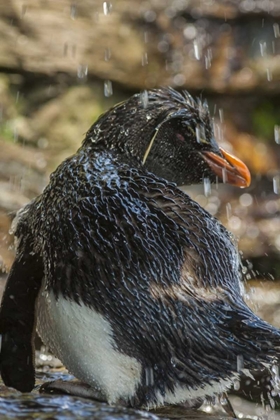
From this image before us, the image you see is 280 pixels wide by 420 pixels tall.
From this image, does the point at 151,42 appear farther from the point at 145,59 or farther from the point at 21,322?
the point at 21,322

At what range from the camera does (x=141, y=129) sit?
3115 mm

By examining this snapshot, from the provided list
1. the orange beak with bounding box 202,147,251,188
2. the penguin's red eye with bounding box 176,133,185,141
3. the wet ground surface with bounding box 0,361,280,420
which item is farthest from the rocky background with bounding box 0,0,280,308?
the wet ground surface with bounding box 0,361,280,420

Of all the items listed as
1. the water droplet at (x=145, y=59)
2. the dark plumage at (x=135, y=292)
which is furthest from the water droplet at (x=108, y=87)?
the dark plumage at (x=135, y=292)

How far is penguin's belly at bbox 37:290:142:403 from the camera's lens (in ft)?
7.64

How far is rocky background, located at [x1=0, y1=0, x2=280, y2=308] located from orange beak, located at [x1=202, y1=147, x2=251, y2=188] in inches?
115

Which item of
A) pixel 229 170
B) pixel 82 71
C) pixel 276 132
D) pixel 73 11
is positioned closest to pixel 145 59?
pixel 82 71

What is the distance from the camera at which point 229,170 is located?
11.1 feet

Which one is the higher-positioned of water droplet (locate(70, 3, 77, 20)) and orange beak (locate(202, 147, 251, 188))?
water droplet (locate(70, 3, 77, 20))

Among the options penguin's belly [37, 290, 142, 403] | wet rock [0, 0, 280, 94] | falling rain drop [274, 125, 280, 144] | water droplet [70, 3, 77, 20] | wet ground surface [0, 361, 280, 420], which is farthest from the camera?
falling rain drop [274, 125, 280, 144]

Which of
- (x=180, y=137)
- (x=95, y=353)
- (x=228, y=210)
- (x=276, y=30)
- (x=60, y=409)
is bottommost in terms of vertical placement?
(x=60, y=409)

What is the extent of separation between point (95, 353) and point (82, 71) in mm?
4823

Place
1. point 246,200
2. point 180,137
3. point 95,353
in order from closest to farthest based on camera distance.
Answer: point 95,353
point 180,137
point 246,200

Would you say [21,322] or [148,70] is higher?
[148,70]

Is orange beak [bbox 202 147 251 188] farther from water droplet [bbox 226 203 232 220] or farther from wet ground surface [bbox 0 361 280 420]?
water droplet [bbox 226 203 232 220]
